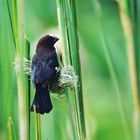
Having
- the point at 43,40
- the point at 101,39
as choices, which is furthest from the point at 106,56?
the point at 43,40

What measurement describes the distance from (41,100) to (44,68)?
79 mm

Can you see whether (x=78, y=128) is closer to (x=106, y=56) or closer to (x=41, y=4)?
(x=106, y=56)

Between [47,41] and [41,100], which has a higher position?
[47,41]

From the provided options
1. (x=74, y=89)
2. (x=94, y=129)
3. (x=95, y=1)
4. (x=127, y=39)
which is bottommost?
(x=94, y=129)

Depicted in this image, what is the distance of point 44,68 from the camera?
1.02m

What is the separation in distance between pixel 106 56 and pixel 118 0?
5.3 inches

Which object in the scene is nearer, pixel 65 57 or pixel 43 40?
pixel 65 57

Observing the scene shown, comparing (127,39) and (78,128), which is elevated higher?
(127,39)

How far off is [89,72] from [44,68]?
119 millimetres

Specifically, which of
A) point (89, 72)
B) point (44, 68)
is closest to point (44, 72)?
point (44, 68)

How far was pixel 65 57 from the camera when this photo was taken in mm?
949

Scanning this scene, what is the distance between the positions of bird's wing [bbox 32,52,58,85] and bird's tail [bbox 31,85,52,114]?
0.03 meters

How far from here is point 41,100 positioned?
103cm

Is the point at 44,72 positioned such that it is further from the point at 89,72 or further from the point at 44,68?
the point at 89,72
